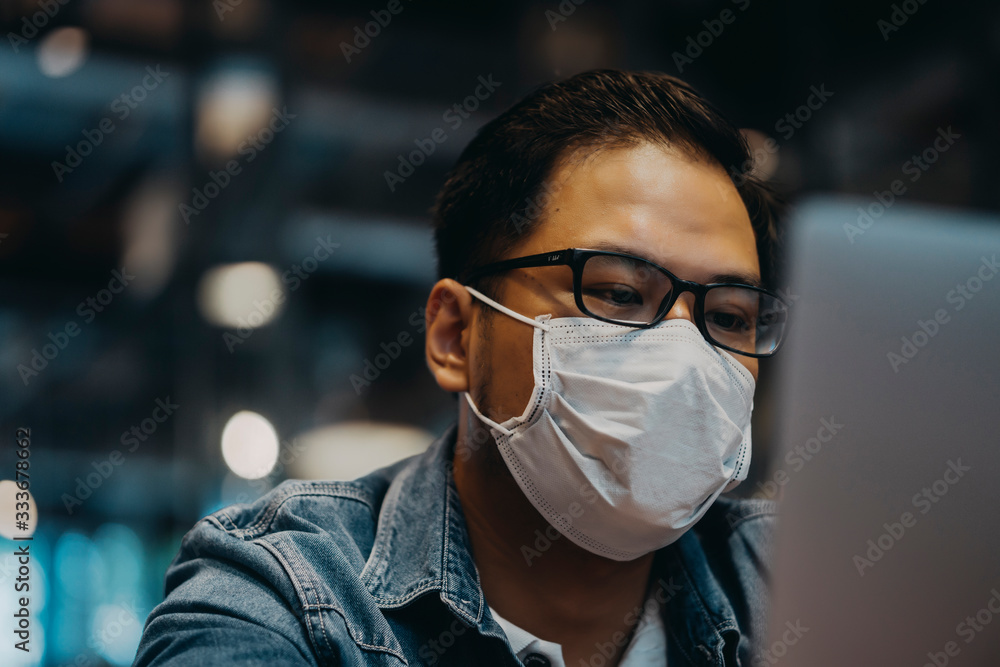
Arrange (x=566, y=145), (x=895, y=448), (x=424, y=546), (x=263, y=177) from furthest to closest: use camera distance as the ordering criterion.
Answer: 1. (x=263, y=177)
2. (x=566, y=145)
3. (x=424, y=546)
4. (x=895, y=448)

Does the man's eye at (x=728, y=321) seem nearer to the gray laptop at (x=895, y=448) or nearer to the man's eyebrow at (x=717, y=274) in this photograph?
the man's eyebrow at (x=717, y=274)

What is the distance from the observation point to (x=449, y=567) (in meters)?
1.14

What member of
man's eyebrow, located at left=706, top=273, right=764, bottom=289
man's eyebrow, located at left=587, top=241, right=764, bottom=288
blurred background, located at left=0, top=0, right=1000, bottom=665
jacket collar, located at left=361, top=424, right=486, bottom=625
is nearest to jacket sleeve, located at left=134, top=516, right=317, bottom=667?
jacket collar, located at left=361, top=424, right=486, bottom=625

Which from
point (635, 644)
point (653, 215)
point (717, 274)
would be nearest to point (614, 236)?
point (653, 215)

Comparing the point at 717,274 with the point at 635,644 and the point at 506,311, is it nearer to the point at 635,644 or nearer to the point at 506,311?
the point at 506,311

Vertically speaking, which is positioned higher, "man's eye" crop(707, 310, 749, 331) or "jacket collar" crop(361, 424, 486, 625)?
"man's eye" crop(707, 310, 749, 331)

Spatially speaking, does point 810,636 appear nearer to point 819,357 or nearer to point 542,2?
point 819,357

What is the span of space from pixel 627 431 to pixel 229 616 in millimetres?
611

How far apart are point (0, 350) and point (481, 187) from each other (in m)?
2.48

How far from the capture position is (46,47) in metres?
3.04

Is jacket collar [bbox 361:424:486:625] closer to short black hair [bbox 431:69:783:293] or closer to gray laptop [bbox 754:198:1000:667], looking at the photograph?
short black hair [bbox 431:69:783:293]

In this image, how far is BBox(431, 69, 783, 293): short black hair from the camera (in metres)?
1.29

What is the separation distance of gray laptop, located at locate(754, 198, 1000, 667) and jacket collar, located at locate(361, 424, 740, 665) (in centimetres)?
63

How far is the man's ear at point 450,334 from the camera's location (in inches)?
51.5
